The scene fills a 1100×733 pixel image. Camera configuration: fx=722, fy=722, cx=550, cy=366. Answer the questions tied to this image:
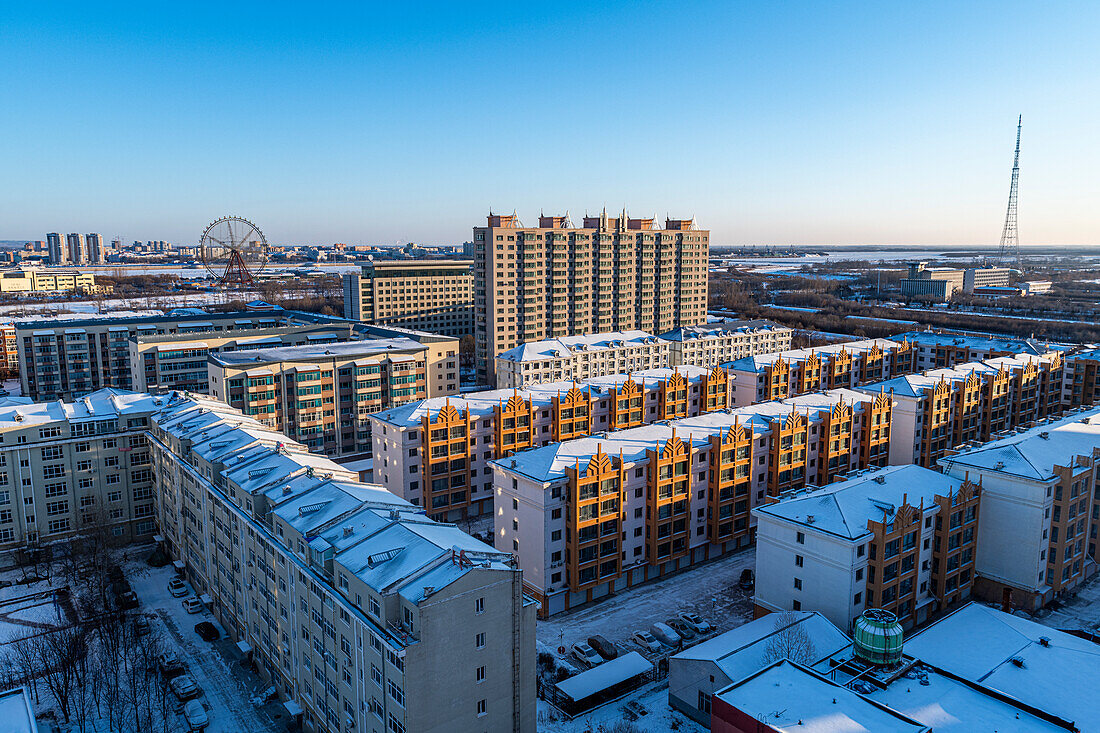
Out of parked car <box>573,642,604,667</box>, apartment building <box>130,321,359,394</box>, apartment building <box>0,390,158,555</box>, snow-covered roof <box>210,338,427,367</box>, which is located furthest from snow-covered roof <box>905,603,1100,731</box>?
apartment building <box>130,321,359,394</box>

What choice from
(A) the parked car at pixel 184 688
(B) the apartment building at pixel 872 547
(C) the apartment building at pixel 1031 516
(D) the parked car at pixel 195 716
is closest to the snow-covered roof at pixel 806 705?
(B) the apartment building at pixel 872 547

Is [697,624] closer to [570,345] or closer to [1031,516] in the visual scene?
[1031,516]

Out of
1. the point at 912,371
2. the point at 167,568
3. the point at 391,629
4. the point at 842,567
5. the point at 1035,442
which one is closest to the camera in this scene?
the point at 391,629

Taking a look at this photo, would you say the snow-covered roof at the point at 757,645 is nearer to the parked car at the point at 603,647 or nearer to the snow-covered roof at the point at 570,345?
the parked car at the point at 603,647

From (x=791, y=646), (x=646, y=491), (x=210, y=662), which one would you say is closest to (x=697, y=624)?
(x=646, y=491)

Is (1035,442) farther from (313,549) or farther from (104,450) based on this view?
(104,450)

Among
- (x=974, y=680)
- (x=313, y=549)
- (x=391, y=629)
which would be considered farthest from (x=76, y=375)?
(x=974, y=680)
